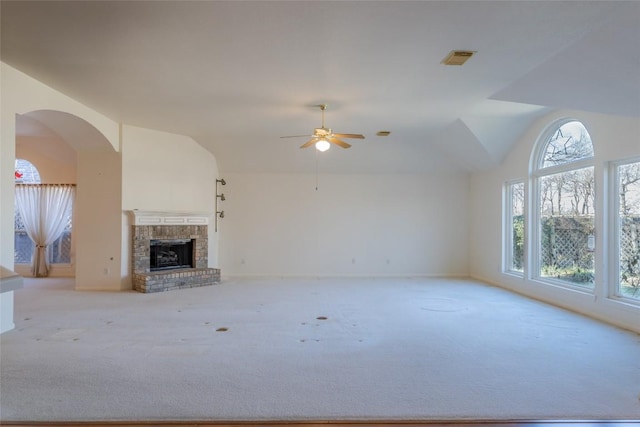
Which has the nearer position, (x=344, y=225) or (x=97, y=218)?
(x=97, y=218)

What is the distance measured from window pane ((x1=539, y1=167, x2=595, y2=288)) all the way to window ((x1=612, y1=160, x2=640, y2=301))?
401 millimetres

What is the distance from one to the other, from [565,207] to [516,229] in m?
1.38

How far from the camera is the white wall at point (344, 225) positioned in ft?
27.8

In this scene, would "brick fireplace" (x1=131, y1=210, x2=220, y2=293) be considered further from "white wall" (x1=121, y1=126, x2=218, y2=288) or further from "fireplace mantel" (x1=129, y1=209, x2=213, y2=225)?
"white wall" (x1=121, y1=126, x2=218, y2=288)

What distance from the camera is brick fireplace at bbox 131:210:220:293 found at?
6.56 m

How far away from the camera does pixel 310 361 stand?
327cm

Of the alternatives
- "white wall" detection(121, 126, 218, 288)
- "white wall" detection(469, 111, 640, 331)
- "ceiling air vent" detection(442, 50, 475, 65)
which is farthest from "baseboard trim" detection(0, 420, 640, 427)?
"white wall" detection(121, 126, 218, 288)

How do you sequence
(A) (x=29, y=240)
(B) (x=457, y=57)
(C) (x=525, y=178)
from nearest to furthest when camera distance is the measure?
1. (B) (x=457, y=57)
2. (C) (x=525, y=178)
3. (A) (x=29, y=240)

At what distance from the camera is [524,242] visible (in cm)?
645

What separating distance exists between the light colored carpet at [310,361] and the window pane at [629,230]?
24.8 inches

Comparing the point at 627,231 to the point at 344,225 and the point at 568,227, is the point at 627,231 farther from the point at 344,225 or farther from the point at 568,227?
the point at 344,225

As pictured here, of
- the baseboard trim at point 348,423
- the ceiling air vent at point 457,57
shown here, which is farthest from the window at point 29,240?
the ceiling air vent at point 457,57

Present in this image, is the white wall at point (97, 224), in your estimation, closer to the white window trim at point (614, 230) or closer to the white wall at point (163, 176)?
the white wall at point (163, 176)

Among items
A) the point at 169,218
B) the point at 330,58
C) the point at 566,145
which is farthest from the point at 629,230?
the point at 169,218
